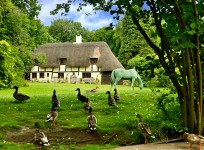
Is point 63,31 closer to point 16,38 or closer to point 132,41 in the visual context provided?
point 132,41

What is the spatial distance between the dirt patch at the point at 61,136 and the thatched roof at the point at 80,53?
53661mm

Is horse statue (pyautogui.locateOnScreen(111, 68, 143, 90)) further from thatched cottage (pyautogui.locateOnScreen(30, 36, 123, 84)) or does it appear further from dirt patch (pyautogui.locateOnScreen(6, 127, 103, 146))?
thatched cottage (pyautogui.locateOnScreen(30, 36, 123, 84))

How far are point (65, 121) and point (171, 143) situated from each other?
17.5ft

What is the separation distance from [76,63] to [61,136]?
190 feet

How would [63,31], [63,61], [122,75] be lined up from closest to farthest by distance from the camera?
[122,75], [63,61], [63,31]

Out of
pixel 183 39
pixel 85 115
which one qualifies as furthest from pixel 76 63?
pixel 183 39

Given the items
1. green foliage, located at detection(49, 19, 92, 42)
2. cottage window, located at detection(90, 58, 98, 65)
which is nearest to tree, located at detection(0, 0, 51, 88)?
cottage window, located at detection(90, 58, 98, 65)

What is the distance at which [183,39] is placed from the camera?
903 cm

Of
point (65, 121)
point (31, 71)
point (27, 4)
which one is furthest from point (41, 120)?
point (31, 71)

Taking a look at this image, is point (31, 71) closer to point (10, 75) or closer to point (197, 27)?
point (10, 75)

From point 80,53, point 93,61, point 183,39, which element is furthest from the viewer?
point 80,53

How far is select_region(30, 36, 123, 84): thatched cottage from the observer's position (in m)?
69.2

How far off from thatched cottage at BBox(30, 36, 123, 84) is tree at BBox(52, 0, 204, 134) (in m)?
54.5

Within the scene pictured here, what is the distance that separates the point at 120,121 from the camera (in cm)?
1548
